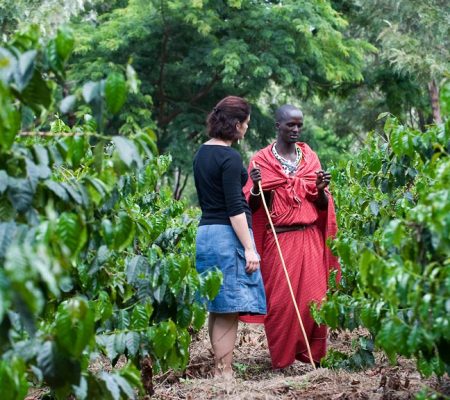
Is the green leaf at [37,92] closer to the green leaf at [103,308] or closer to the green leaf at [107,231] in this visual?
the green leaf at [107,231]

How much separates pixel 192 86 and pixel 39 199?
56.2 ft

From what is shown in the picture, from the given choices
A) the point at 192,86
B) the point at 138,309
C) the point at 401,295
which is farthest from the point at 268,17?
the point at 401,295

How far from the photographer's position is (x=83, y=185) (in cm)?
299

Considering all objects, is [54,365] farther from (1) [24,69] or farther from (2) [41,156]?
(1) [24,69]

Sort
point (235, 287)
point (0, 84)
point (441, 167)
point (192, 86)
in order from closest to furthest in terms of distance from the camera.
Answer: point (0, 84) < point (441, 167) < point (235, 287) < point (192, 86)

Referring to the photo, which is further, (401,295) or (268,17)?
(268,17)

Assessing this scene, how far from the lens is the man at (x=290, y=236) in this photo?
6.77m

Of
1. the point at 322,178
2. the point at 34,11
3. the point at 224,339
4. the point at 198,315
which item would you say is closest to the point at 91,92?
the point at 198,315

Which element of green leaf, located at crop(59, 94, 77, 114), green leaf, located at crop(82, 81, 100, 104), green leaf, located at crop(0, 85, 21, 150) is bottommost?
green leaf, located at crop(0, 85, 21, 150)

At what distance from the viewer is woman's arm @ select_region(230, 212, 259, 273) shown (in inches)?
225

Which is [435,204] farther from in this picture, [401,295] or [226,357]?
[226,357]

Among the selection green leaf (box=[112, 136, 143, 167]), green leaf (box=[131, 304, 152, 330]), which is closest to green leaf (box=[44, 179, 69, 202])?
green leaf (box=[112, 136, 143, 167])

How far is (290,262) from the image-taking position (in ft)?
22.4

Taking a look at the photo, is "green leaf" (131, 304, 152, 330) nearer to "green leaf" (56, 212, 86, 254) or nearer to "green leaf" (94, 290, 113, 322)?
"green leaf" (94, 290, 113, 322)
